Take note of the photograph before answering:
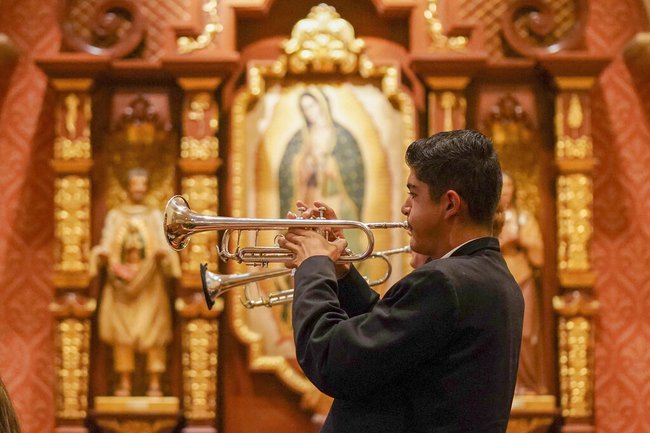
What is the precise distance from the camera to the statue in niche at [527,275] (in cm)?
529

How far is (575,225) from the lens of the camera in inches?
207

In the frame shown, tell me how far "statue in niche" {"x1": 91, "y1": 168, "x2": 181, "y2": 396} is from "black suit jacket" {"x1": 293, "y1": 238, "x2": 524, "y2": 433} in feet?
9.97

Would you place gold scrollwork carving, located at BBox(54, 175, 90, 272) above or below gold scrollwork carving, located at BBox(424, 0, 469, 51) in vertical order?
below

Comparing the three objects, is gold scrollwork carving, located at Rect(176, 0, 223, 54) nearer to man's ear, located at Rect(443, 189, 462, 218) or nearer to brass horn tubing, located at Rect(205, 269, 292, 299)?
brass horn tubing, located at Rect(205, 269, 292, 299)

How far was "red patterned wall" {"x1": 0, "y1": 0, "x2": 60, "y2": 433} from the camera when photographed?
549cm

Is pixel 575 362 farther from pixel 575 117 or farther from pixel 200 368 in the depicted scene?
pixel 200 368

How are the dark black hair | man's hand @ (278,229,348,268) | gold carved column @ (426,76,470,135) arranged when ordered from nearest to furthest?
the dark black hair → man's hand @ (278,229,348,268) → gold carved column @ (426,76,470,135)

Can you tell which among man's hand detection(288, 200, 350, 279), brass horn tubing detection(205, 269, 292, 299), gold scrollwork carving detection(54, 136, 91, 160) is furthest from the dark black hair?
gold scrollwork carving detection(54, 136, 91, 160)

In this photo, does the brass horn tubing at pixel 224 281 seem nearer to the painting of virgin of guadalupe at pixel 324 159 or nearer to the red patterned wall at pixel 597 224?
the painting of virgin of guadalupe at pixel 324 159

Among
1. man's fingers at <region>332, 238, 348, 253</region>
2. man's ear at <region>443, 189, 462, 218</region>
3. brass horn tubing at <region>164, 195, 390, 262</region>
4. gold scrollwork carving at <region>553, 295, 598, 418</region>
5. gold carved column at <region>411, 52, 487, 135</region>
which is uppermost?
gold carved column at <region>411, 52, 487, 135</region>

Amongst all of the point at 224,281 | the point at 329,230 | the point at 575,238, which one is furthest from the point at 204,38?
the point at 329,230

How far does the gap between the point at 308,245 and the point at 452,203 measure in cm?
41

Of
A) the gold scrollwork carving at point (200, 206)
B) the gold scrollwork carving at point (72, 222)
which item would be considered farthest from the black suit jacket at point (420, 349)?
the gold scrollwork carving at point (72, 222)

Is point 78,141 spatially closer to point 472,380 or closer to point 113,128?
point 113,128
